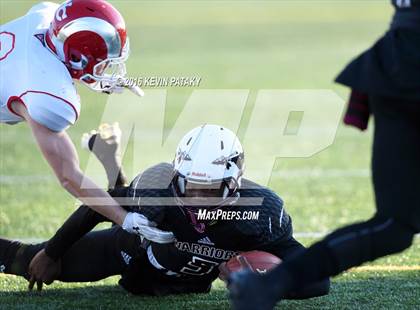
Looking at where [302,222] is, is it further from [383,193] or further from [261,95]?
[261,95]

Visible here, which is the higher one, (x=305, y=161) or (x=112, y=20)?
(x=112, y=20)

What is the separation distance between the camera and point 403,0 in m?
2.76

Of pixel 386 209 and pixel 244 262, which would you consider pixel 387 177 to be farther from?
pixel 244 262

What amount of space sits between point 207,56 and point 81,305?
8.99 metres

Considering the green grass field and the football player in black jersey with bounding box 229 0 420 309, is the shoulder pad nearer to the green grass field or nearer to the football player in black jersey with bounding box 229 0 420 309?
the green grass field

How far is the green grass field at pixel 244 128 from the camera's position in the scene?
3.66 meters

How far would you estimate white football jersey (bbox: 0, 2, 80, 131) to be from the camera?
337 centimetres

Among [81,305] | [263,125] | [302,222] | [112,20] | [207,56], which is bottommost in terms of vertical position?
[207,56]

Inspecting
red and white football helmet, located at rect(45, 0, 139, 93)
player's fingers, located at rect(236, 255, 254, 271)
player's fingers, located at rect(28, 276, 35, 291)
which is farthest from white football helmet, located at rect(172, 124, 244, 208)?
player's fingers, located at rect(28, 276, 35, 291)

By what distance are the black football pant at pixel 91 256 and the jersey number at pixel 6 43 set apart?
0.83m

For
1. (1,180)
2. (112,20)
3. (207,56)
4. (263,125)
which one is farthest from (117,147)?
(207,56)

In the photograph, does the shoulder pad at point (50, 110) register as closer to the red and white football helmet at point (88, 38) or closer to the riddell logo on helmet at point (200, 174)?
the red and white football helmet at point (88, 38)

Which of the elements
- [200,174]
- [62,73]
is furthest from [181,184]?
[62,73]

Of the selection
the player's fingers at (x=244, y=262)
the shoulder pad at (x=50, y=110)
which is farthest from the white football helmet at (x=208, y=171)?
the shoulder pad at (x=50, y=110)
